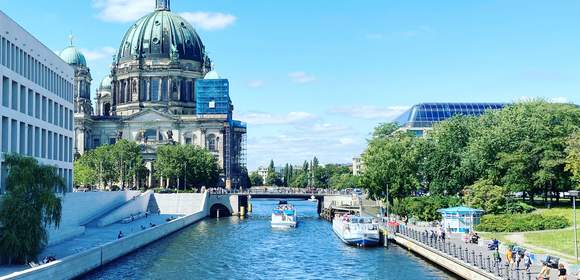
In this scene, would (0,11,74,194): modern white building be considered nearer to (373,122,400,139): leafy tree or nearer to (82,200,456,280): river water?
(82,200,456,280): river water

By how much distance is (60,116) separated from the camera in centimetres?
8569

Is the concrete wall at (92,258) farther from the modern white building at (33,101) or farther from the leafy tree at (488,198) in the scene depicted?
the leafy tree at (488,198)

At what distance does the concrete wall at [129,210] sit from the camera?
91.3 m

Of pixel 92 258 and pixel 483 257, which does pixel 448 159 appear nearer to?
pixel 483 257

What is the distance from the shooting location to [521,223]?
6900 centimetres

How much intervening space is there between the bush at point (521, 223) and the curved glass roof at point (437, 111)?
100061 millimetres

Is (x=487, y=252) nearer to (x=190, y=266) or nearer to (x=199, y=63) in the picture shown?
(x=190, y=266)

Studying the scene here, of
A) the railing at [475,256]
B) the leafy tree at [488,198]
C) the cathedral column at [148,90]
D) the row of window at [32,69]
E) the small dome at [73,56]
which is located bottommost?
the railing at [475,256]

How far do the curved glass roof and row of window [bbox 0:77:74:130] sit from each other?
4029 inches

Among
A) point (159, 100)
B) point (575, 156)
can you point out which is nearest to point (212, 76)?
point (159, 100)

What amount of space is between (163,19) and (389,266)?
14894 centimetres

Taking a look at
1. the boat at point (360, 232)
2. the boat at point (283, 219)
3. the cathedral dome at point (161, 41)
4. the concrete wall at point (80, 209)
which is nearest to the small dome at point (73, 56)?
the cathedral dome at point (161, 41)

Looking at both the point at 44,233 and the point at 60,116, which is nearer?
the point at 44,233

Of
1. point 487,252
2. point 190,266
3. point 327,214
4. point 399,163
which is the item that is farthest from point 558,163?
point 327,214
